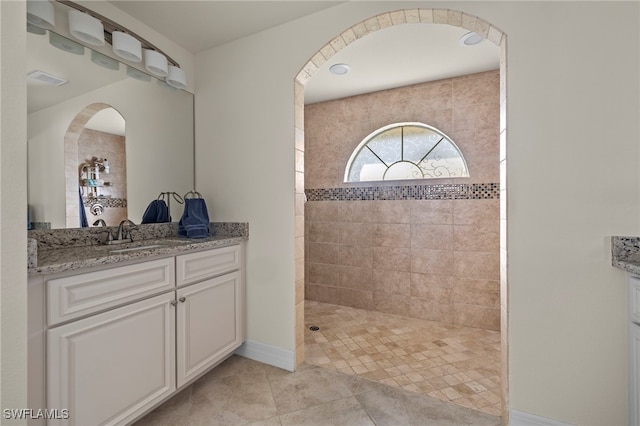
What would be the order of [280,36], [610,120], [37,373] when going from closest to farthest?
[37,373], [610,120], [280,36]

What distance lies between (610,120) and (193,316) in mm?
2390

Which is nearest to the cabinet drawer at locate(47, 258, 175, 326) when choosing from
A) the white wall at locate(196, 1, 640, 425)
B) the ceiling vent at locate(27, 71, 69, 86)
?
the ceiling vent at locate(27, 71, 69, 86)

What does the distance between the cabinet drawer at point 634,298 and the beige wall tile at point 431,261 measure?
1681 millimetres

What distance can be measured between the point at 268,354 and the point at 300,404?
515mm

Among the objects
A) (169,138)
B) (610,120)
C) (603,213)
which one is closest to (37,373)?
(169,138)

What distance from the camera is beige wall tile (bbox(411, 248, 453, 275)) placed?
9.68ft

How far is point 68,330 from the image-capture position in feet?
3.84

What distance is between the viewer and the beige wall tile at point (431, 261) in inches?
116

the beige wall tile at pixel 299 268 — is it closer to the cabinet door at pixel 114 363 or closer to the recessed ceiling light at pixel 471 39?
the cabinet door at pixel 114 363

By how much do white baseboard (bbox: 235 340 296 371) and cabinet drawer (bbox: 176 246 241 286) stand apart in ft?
2.06

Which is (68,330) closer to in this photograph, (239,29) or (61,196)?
(61,196)

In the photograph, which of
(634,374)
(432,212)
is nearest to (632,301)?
(634,374)

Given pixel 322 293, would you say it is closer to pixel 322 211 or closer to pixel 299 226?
pixel 322 211

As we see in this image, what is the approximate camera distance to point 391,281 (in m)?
3.22
